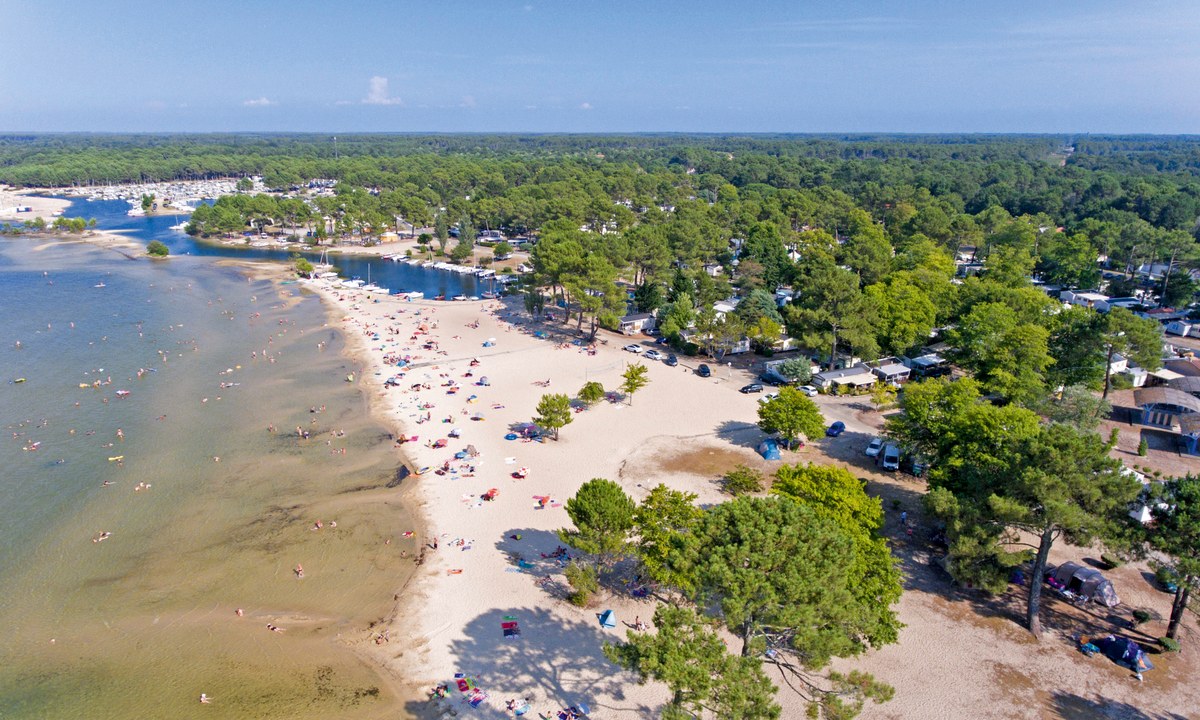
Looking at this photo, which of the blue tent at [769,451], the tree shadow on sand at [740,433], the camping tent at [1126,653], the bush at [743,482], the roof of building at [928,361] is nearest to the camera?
the camping tent at [1126,653]

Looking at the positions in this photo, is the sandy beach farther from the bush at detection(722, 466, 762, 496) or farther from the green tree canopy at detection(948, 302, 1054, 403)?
the green tree canopy at detection(948, 302, 1054, 403)

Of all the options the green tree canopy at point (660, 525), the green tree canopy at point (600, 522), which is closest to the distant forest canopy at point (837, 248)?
the green tree canopy at point (660, 525)

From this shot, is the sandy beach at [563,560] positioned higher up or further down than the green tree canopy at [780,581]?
further down

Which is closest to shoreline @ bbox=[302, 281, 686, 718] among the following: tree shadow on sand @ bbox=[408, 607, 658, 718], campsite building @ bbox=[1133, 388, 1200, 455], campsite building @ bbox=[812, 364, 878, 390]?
tree shadow on sand @ bbox=[408, 607, 658, 718]

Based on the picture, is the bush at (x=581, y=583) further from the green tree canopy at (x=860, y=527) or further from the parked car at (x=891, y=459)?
the parked car at (x=891, y=459)

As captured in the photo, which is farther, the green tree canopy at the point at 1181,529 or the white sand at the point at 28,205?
the white sand at the point at 28,205

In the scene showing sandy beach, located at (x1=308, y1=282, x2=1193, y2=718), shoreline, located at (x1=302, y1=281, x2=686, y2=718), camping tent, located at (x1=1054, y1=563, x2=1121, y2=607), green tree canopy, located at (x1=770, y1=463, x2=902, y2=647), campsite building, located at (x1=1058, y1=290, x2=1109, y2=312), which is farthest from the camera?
campsite building, located at (x1=1058, y1=290, x2=1109, y2=312)

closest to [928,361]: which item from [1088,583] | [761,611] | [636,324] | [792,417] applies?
[792,417]
